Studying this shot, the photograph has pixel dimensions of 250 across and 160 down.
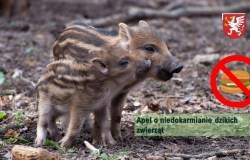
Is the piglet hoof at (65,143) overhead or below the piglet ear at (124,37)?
below

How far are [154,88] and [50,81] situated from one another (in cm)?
262

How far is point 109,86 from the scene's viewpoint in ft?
19.5

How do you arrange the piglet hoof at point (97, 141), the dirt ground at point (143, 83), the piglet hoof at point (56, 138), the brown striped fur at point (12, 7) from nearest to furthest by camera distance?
the dirt ground at point (143, 83)
the piglet hoof at point (97, 141)
the piglet hoof at point (56, 138)
the brown striped fur at point (12, 7)

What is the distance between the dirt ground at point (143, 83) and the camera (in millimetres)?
6016

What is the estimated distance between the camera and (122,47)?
620 cm

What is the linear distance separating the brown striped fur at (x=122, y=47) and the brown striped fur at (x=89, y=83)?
0.55 feet

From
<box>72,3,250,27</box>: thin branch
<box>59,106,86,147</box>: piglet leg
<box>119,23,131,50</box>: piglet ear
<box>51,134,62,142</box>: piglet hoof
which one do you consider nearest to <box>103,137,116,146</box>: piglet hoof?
<box>59,106,86,147</box>: piglet leg

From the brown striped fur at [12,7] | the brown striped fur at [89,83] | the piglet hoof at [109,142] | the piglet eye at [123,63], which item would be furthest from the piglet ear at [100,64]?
the brown striped fur at [12,7]

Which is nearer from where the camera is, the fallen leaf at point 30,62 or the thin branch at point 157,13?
the fallen leaf at point 30,62

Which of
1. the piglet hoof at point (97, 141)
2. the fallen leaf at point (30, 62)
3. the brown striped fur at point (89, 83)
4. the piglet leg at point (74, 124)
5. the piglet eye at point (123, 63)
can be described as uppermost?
the fallen leaf at point (30, 62)

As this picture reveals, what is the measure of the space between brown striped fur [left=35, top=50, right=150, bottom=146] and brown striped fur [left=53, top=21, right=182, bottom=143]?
0.17m

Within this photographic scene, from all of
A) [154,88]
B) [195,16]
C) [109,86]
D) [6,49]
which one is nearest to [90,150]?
[109,86]

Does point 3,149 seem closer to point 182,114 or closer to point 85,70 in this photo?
point 85,70

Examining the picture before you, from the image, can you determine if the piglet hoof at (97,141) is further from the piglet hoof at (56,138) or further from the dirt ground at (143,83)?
the piglet hoof at (56,138)
